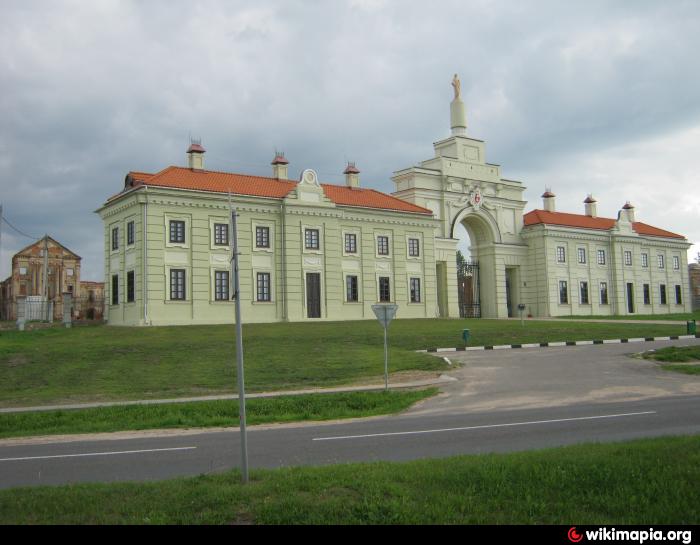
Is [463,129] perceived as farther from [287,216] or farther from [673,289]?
[673,289]

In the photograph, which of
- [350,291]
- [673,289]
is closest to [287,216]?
[350,291]

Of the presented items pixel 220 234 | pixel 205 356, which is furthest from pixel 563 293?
pixel 205 356

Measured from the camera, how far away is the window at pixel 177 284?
3853cm

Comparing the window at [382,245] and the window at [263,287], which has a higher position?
the window at [382,245]

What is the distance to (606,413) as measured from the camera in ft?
46.1

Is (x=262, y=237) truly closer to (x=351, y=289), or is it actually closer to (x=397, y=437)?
(x=351, y=289)

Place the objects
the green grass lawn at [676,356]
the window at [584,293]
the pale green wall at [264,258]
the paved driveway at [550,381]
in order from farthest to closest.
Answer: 1. the window at [584,293]
2. the pale green wall at [264,258]
3. the green grass lawn at [676,356]
4. the paved driveway at [550,381]

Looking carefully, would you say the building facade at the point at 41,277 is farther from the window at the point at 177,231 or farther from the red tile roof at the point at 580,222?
the red tile roof at the point at 580,222

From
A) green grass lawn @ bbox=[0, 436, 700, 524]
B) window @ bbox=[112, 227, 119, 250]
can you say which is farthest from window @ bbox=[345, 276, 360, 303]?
green grass lawn @ bbox=[0, 436, 700, 524]

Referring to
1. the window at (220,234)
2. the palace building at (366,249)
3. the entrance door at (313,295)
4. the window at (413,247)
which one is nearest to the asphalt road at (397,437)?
the palace building at (366,249)

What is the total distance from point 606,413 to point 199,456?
8263 millimetres

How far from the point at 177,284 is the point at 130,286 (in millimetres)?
2764

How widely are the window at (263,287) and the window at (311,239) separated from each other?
3.25m

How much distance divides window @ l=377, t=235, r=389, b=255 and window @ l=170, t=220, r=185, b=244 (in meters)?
13.6
